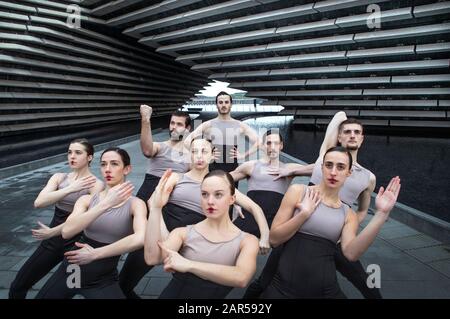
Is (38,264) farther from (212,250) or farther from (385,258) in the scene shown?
(385,258)

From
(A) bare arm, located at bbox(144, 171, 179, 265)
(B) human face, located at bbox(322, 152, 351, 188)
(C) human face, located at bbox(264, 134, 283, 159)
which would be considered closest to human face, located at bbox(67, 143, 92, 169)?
(A) bare arm, located at bbox(144, 171, 179, 265)

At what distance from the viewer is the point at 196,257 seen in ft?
6.63

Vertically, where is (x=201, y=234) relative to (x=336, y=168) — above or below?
below

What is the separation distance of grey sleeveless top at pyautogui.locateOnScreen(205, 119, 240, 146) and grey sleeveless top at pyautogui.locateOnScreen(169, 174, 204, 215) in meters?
1.33

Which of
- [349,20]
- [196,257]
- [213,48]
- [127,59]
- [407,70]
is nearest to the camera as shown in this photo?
[196,257]

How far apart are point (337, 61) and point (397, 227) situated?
7054mm

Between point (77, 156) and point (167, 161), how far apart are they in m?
1.01

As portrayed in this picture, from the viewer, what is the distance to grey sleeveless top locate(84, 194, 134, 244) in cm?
235

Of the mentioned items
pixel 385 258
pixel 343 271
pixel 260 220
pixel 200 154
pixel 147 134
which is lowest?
pixel 385 258

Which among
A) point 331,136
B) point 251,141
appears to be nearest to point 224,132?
point 251,141

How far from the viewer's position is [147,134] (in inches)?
136
